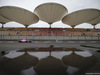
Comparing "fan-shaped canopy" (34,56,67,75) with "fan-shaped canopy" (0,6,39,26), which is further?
"fan-shaped canopy" (0,6,39,26)

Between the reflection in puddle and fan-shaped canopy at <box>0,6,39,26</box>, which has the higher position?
fan-shaped canopy at <box>0,6,39,26</box>

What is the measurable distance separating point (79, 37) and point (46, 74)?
58.4 ft

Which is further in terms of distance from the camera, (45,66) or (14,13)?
(14,13)

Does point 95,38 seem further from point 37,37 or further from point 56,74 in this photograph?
point 56,74

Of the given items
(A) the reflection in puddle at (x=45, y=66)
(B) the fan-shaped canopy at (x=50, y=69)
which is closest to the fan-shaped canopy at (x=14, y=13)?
(A) the reflection in puddle at (x=45, y=66)

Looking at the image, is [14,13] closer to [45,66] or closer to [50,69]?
[45,66]

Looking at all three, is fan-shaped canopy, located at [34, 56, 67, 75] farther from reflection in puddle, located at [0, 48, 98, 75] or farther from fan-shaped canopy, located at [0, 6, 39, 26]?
fan-shaped canopy, located at [0, 6, 39, 26]

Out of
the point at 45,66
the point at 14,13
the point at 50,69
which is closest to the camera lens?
the point at 50,69

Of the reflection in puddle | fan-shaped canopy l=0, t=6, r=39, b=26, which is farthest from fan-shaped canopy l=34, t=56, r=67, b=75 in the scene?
fan-shaped canopy l=0, t=6, r=39, b=26

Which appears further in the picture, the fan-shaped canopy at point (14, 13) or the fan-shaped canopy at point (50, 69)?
the fan-shaped canopy at point (14, 13)

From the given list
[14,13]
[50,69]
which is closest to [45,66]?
[50,69]

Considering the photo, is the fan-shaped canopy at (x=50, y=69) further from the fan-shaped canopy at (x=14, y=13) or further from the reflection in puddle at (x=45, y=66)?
the fan-shaped canopy at (x=14, y=13)

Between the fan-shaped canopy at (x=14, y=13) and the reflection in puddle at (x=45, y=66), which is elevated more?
the fan-shaped canopy at (x=14, y=13)

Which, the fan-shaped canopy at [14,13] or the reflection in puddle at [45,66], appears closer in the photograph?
the reflection in puddle at [45,66]
